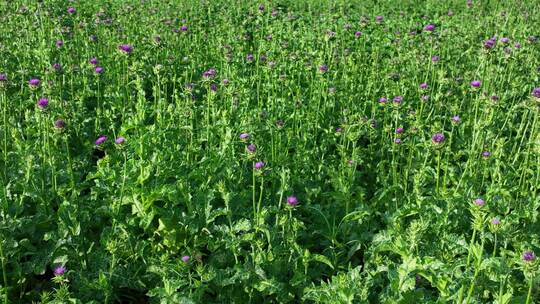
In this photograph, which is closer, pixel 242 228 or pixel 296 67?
pixel 242 228

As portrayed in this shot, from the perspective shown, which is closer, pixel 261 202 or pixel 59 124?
pixel 59 124

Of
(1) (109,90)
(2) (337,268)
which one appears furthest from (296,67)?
(2) (337,268)

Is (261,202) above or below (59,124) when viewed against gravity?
below

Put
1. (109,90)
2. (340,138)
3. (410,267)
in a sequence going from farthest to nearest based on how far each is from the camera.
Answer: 1. (109,90)
2. (340,138)
3. (410,267)

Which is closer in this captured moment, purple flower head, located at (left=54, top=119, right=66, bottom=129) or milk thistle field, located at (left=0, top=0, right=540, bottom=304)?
milk thistle field, located at (left=0, top=0, right=540, bottom=304)

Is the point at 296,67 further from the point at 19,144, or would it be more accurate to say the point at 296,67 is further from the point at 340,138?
the point at 19,144

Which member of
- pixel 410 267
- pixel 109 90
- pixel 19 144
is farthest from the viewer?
pixel 109 90

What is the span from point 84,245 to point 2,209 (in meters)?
0.48

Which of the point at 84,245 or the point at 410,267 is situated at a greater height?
the point at 410,267

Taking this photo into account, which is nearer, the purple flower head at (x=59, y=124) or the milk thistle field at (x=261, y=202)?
the milk thistle field at (x=261, y=202)

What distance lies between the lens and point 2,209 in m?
3.02

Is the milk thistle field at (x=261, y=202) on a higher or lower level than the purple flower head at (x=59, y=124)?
lower

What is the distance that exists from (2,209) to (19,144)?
74cm

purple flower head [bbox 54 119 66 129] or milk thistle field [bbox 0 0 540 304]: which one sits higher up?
purple flower head [bbox 54 119 66 129]
